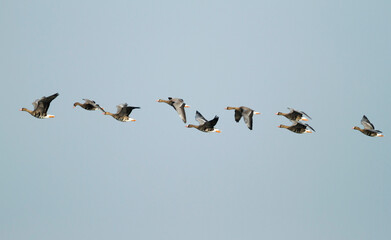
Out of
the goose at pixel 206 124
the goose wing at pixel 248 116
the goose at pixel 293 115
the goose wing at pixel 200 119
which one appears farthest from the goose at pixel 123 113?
the goose at pixel 293 115

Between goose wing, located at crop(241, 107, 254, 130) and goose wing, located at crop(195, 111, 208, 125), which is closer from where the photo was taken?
goose wing, located at crop(241, 107, 254, 130)

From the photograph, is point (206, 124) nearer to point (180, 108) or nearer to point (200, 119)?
point (180, 108)

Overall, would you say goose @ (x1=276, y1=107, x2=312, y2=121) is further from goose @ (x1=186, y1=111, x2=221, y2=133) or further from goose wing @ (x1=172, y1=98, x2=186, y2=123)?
goose wing @ (x1=172, y1=98, x2=186, y2=123)

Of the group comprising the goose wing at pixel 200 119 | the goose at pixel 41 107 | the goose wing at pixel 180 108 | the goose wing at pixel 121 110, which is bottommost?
the goose at pixel 41 107

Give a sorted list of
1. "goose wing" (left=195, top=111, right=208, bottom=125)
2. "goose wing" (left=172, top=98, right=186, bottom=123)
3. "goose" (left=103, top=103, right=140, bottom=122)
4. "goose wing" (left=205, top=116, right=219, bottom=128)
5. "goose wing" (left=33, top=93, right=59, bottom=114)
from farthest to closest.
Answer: "goose wing" (left=195, top=111, right=208, bottom=125)
"goose" (left=103, top=103, right=140, bottom=122)
"goose wing" (left=172, top=98, right=186, bottom=123)
"goose wing" (left=33, top=93, right=59, bottom=114)
"goose wing" (left=205, top=116, right=219, bottom=128)

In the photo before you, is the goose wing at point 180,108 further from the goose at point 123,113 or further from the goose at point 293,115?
the goose at point 293,115

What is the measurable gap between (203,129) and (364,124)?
53.4 ft

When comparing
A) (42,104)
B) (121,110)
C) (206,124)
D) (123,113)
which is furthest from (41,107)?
(206,124)

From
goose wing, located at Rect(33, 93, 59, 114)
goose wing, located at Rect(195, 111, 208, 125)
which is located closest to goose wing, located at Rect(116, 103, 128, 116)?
goose wing, located at Rect(33, 93, 59, 114)

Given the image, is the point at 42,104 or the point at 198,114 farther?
the point at 198,114

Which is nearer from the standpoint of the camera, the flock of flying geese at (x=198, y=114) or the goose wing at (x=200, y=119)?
the flock of flying geese at (x=198, y=114)

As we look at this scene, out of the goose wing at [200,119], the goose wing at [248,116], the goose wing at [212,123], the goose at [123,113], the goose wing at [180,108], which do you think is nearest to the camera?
the goose wing at [212,123]

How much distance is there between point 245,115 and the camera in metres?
68.3

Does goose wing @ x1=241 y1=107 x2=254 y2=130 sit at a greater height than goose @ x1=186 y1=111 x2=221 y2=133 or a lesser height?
greater
